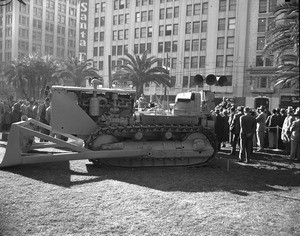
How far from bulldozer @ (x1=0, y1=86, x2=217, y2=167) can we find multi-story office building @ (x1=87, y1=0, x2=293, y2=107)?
3279 cm

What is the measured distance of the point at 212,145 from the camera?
9688 mm

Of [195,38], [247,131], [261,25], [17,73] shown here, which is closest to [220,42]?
[195,38]

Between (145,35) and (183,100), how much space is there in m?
49.3

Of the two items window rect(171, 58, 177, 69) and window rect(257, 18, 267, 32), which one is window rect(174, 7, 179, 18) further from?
window rect(257, 18, 267, 32)

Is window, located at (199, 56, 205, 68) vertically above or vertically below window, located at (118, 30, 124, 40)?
below

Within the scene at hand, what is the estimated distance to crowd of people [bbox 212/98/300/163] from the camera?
34.6 ft

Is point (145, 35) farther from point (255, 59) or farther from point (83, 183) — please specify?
point (83, 183)

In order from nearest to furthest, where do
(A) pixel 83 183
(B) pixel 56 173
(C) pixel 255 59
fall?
1. (A) pixel 83 183
2. (B) pixel 56 173
3. (C) pixel 255 59

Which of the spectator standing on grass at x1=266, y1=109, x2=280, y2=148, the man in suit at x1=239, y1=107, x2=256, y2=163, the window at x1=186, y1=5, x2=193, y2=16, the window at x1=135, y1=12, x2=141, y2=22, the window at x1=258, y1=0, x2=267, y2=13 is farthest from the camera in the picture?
the window at x1=135, y1=12, x2=141, y2=22

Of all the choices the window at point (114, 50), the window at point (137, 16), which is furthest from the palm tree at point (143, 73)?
the window at point (114, 50)

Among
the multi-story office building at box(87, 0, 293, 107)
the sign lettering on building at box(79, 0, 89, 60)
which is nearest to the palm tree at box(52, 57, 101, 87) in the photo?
the multi-story office building at box(87, 0, 293, 107)

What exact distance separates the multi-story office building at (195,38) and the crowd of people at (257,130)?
28.4m

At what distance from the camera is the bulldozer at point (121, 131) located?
886 cm

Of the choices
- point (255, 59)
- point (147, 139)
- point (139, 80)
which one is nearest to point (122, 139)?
point (147, 139)
